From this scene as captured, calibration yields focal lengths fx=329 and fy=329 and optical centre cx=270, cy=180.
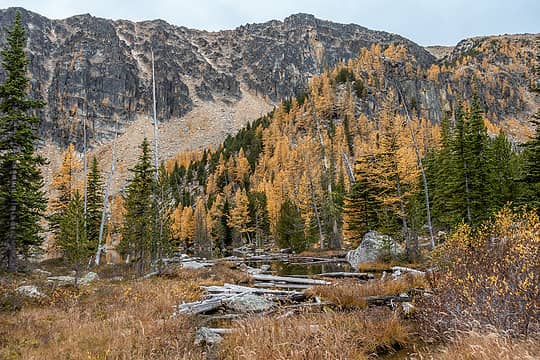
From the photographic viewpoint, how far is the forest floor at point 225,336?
4621 millimetres

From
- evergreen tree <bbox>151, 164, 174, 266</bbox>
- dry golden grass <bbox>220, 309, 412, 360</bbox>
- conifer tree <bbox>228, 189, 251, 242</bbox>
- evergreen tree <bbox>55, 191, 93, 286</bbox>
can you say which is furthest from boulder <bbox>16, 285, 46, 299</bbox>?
conifer tree <bbox>228, 189, 251, 242</bbox>

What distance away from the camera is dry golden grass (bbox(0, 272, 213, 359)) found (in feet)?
19.0

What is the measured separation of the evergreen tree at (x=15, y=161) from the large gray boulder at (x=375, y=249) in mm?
22064

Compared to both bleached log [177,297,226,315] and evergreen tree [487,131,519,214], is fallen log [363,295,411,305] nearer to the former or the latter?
bleached log [177,297,226,315]

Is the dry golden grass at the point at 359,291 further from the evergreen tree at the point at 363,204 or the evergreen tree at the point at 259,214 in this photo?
the evergreen tree at the point at 259,214

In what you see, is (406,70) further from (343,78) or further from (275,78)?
(275,78)

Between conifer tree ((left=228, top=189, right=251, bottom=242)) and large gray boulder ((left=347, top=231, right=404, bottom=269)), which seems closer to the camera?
large gray boulder ((left=347, top=231, right=404, bottom=269))

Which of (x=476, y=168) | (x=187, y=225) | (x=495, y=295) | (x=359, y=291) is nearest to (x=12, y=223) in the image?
(x=359, y=291)

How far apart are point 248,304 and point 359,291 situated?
3638 mm

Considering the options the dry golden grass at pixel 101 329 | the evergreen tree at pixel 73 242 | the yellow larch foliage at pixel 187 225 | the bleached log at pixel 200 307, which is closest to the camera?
the dry golden grass at pixel 101 329

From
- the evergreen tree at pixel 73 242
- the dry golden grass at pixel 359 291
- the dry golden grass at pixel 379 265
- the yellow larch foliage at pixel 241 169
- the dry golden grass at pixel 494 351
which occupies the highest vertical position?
the yellow larch foliage at pixel 241 169

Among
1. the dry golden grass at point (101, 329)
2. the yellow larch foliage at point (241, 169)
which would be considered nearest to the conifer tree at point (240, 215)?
the yellow larch foliage at point (241, 169)

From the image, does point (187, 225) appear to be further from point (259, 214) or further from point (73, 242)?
point (73, 242)

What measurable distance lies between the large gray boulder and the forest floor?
1240 centimetres
